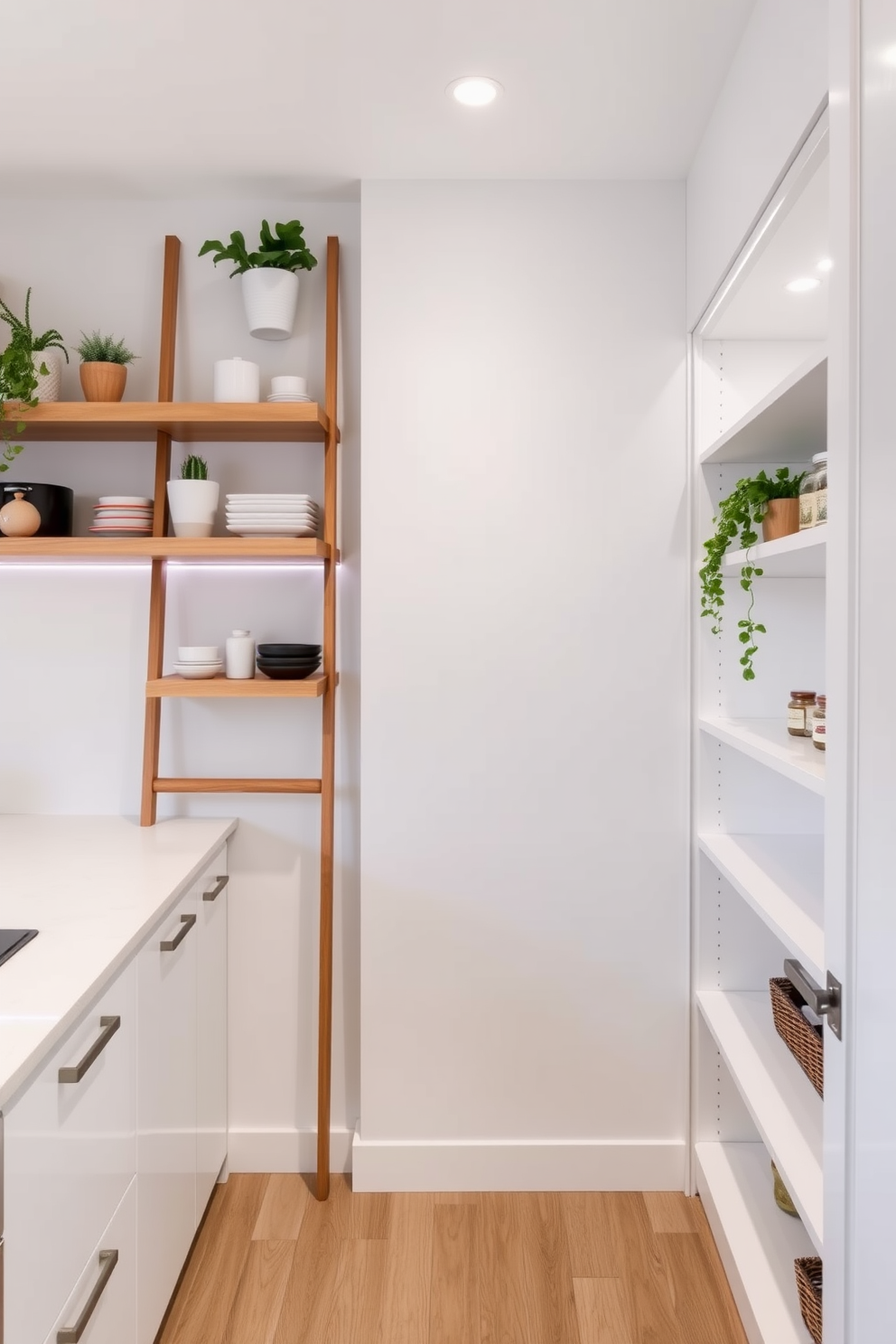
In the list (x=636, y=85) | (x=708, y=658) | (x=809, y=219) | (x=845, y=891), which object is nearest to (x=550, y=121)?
(x=636, y=85)

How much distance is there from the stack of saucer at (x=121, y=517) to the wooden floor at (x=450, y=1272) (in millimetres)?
1629

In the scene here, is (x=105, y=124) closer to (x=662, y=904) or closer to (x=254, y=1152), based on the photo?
(x=662, y=904)

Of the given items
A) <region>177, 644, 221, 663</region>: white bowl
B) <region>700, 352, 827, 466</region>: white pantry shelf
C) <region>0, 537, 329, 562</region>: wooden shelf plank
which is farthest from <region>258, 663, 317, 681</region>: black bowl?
<region>700, 352, 827, 466</region>: white pantry shelf

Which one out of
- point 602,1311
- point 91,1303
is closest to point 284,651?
point 91,1303

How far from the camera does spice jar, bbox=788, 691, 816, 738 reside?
6.17 ft

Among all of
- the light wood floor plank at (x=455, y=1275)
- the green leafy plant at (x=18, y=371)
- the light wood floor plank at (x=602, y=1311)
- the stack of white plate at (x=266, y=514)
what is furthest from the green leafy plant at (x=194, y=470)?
the light wood floor plank at (x=602, y=1311)

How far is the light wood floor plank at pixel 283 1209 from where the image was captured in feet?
7.20

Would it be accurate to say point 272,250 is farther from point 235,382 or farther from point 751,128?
point 751,128

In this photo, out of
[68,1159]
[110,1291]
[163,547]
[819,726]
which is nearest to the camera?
[68,1159]

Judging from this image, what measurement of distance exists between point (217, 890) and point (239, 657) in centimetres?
56

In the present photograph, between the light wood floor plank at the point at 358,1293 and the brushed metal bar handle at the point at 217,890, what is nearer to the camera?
the light wood floor plank at the point at 358,1293

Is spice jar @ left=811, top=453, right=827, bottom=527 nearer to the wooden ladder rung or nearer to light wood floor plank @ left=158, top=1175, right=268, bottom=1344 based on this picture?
the wooden ladder rung

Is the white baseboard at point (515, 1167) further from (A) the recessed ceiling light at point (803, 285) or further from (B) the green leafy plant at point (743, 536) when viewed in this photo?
(A) the recessed ceiling light at point (803, 285)

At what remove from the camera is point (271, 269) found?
2293mm
